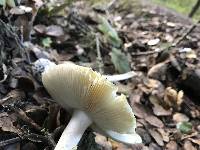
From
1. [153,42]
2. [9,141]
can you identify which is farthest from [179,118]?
[9,141]

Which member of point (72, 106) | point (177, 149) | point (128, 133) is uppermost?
point (72, 106)

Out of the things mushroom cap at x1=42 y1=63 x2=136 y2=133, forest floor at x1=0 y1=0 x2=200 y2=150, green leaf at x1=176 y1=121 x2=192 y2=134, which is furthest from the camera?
green leaf at x1=176 y1=121 x2=192 y2=134

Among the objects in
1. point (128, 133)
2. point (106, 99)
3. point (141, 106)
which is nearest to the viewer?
point (106, 99)

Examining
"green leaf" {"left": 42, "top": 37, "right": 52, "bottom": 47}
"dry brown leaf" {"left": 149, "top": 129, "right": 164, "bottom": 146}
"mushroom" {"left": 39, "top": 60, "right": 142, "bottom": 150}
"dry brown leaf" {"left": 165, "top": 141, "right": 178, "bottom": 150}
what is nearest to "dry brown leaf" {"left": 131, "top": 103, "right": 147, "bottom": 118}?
"dry brown leaf" {"left": 149, "top": 129, "right": 164, "bottom": 146}

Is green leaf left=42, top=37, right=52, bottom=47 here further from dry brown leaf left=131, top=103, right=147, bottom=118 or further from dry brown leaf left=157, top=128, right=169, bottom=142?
dry brown leaf left=157, top=128, right=169, bottom=142

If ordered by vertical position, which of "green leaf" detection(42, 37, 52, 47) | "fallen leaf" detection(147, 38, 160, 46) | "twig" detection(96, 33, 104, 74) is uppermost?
"green leaf" detection(42, 37, 52, 47)

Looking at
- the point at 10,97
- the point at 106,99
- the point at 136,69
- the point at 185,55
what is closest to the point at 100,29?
the point at 136,69

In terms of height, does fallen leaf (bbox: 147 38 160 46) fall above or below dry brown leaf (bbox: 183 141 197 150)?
above

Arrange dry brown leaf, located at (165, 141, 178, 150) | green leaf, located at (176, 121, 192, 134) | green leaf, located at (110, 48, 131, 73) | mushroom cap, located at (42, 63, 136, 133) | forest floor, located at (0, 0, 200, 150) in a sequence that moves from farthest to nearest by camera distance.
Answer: green leaf, located at (110, 48, 131, 73) < green leaf, located at (176, 121, 192, 134) < dry brown leaf, located at (165, 141, 178, 150) < forest floor, located at (0, 0, 200, 150) < mushroom cap, located at (42, 63, 136, 133)

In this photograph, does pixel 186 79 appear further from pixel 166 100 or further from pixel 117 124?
pixel 117 124
